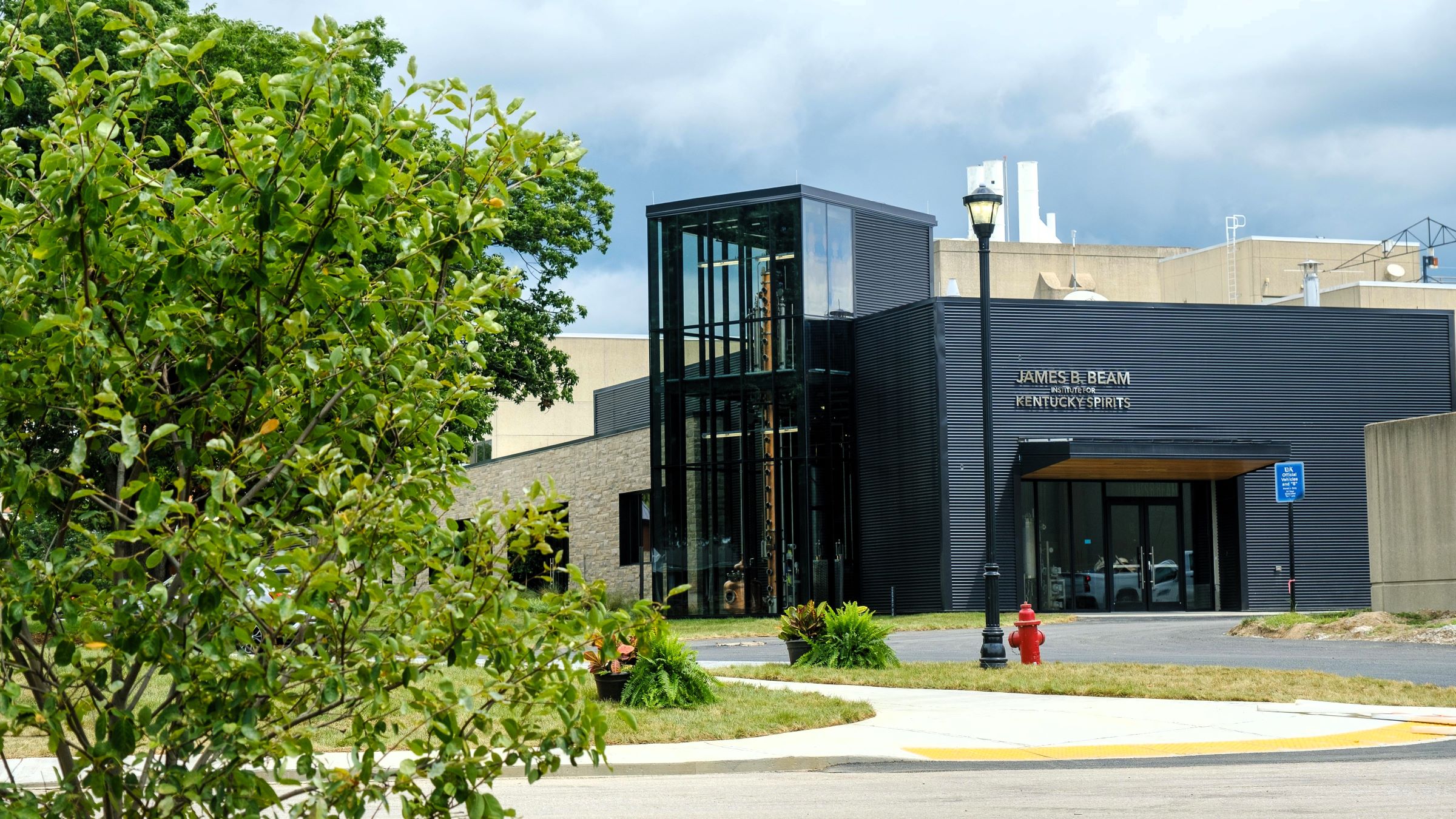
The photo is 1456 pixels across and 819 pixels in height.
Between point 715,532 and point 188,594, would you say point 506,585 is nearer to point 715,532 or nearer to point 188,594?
point 188,594

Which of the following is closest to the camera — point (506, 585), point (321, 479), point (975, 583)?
point (321, 479)

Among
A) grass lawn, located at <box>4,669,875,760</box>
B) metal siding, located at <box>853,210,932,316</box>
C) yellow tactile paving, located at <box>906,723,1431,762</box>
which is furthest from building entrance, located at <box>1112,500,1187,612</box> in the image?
yellow tactile paving, located at <box>906,723,1431,762</box>

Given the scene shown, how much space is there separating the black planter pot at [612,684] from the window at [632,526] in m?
29.9

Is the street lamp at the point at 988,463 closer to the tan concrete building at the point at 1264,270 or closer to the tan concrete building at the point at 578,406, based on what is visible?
the tan concrete building at the point at 578,406

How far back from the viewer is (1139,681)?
1647cm

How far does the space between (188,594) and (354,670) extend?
0.45 meters

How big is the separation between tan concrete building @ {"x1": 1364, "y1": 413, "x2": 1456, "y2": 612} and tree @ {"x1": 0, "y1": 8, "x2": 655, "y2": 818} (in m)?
23.8

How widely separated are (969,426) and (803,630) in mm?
16960

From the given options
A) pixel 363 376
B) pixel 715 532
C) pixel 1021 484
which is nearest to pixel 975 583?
pixel 1021 484

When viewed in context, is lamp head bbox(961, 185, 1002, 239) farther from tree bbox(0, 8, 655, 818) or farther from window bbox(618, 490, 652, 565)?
window bbox(618, 490, 652, 565)

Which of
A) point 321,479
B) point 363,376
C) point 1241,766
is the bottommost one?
point 1241,766

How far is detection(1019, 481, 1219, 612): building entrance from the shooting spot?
3659cm

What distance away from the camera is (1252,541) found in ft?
119

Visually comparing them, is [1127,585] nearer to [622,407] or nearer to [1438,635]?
[1438,635]
